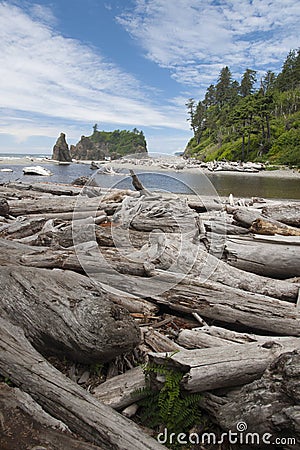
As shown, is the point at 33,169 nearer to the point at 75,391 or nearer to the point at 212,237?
the point at 212,237

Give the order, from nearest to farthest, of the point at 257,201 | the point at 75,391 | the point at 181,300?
the point at 75,391 → the point at 181,300 → the point at 257,201

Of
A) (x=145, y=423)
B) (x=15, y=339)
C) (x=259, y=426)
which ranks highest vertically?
(x=15, y=339)

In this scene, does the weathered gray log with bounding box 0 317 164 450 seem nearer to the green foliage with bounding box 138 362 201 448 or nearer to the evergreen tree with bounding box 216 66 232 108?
the green foliage with bounding box 138 362 201 448

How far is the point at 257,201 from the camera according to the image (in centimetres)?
1232

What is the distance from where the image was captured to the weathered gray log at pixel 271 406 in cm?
258

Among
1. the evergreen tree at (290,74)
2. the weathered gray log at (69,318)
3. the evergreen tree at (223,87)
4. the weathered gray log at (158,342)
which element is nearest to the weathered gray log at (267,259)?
the weathered gray log at (158,342)

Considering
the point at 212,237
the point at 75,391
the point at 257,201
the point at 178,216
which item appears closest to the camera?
the point at 75,391

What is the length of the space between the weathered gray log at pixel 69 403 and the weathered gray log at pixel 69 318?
346 mm

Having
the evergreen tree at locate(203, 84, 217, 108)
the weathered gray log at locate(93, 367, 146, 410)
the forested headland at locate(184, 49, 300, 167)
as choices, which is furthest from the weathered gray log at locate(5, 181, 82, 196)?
the evergreen tree at locate(203, 84, 217, 108)

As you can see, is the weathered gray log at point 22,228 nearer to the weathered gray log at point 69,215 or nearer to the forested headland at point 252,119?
the weathered gray log at point 69,215

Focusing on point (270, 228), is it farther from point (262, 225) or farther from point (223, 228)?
point (223, 228)

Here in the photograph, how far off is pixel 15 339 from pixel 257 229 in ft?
17.1

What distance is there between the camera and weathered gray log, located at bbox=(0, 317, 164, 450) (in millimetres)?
2713

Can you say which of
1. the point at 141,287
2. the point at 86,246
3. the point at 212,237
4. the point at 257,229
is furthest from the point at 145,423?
the point at 257,229
